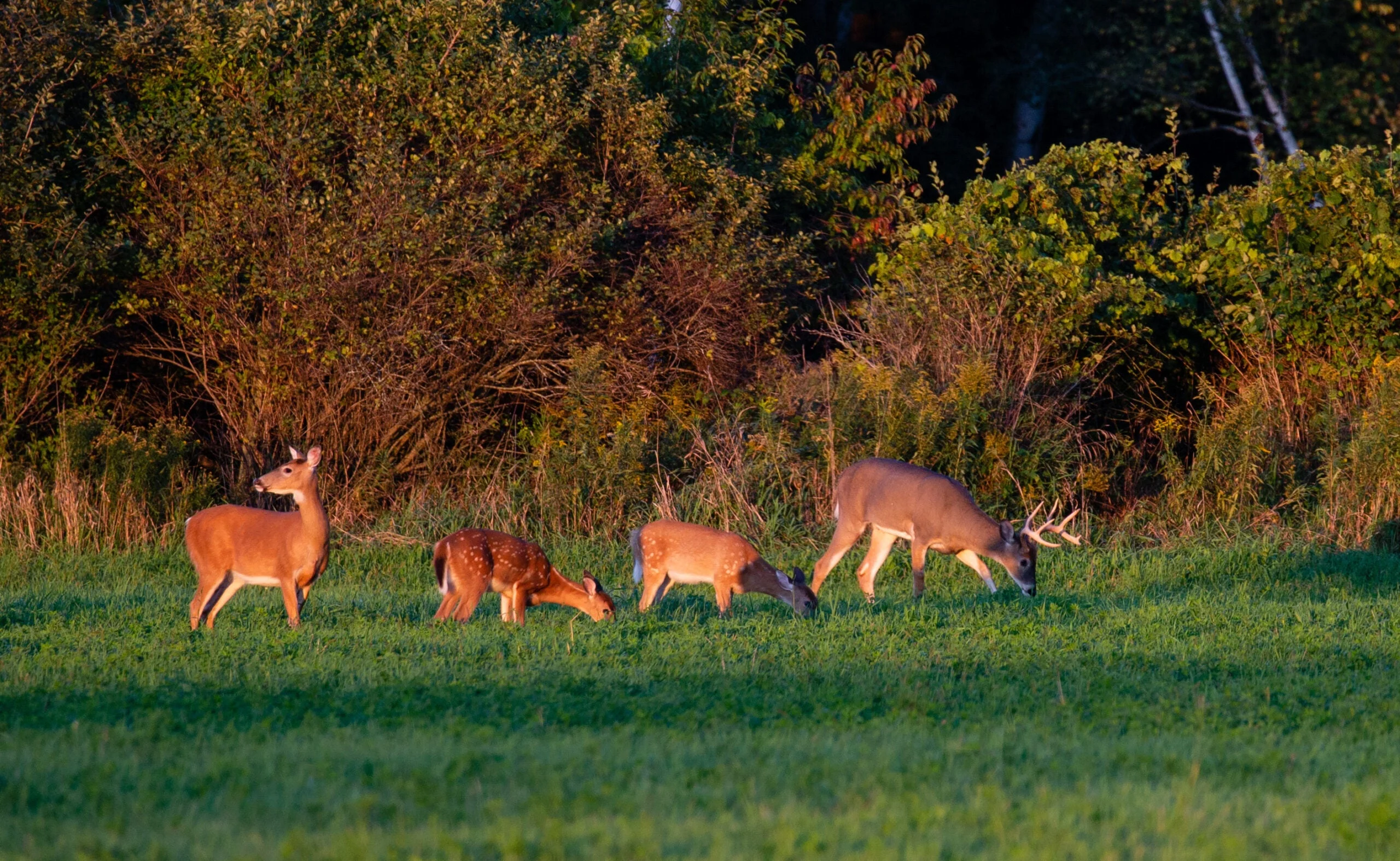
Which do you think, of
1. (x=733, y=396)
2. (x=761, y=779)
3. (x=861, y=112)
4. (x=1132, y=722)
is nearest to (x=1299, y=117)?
(x=861, y=112)

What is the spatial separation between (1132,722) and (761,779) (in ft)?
6.61

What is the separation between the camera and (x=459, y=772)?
5645 mm

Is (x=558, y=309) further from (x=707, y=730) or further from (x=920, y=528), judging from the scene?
(x=707, y=730)

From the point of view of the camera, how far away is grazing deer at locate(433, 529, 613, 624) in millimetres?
9672

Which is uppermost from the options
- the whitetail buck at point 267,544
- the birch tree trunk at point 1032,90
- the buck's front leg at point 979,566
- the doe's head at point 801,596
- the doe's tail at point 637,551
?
the birch tree trunk at point 1032,90

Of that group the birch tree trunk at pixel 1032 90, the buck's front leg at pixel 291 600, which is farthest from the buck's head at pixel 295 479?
Answer: the birch tree trunk at pixel 1032 90

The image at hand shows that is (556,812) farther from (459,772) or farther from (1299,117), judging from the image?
(1299,117)

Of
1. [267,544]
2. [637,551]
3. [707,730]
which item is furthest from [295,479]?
[707,730]

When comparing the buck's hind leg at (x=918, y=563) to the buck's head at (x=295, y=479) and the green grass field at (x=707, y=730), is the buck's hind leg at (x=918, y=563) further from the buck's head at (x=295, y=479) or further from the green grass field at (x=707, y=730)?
the buck's head at (x=295, y=479)

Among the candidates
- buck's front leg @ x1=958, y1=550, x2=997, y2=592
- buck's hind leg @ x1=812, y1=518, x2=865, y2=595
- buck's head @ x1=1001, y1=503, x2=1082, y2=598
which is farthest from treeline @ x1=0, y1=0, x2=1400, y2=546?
buck's head @ x1=1001, y1=503, x2=1082, y2=598

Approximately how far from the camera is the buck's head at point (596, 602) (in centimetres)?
999

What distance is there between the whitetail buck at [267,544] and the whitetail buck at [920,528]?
3741mm

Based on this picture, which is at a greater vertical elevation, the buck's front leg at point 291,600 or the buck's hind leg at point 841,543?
the buck's front leg at point 291,600

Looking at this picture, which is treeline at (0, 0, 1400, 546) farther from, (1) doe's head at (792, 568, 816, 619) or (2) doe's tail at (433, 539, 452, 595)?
(2) doe's tail at (433, 539, 452, 595)
